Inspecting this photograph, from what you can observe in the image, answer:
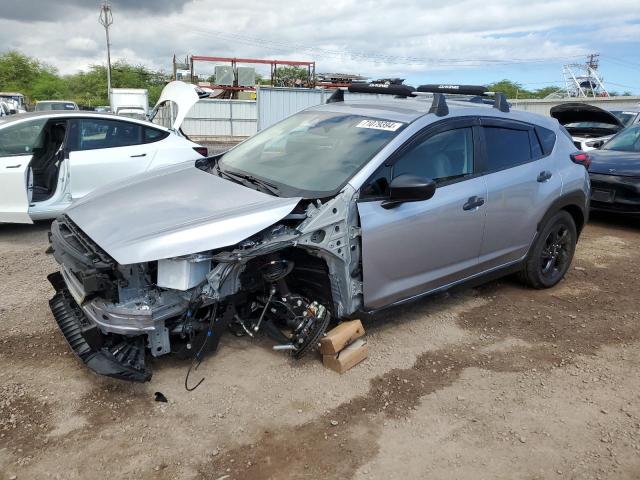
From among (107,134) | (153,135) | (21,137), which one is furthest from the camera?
(153,135)

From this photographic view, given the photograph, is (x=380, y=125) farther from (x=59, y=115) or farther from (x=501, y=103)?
(x=59, y=115)

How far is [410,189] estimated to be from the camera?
333 centimetres

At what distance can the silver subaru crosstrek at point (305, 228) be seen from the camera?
2959 mm

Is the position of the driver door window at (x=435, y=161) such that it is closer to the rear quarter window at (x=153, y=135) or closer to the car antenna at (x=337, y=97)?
the car antenna at (x=337, y=97)

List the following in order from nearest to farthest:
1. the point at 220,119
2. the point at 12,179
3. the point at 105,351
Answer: the point at 105,351 < the point at 12,179 < the point at 220,119

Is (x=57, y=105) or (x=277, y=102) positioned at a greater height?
(x=277, y=102)

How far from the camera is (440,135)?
388 centimetres

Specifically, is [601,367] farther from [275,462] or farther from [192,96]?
[192,96]

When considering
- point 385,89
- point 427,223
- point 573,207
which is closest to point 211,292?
point 427,223

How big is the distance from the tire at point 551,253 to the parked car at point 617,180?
2884mm

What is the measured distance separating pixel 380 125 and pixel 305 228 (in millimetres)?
1142

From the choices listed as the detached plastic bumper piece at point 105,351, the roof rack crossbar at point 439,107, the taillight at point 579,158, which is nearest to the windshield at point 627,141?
the taillight at point 579,158

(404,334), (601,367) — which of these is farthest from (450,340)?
(601,367)

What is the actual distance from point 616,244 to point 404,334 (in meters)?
4.35
